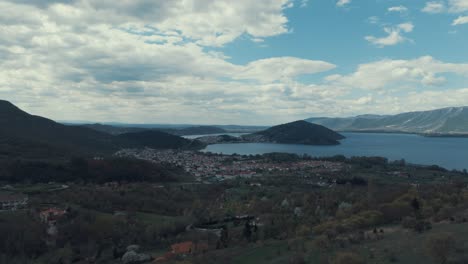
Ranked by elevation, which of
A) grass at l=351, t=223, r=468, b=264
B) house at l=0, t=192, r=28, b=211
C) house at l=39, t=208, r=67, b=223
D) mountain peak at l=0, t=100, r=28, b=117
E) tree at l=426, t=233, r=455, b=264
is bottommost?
house at l=39, t=208, r=67, b=223

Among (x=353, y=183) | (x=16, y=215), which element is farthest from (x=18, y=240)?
(x=353, y=183)

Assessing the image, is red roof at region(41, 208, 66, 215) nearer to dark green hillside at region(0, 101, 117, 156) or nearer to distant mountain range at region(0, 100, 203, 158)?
distant mountain range at region(0, 100, 203, 158)

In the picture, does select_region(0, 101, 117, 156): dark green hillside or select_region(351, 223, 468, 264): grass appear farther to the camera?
select_region(0, 101, 117, 156): dark green hillside

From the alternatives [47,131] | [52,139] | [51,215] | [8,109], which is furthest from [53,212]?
[8,109]

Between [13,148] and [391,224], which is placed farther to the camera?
[13,148]

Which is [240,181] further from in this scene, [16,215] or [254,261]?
[254,261]

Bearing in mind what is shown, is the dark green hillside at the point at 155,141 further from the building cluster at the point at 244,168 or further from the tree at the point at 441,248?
the tree at the point at 441,248

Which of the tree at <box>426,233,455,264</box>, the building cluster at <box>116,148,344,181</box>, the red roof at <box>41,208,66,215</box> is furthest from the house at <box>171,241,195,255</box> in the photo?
the building cluster at <box>116,148,344,181</box>
